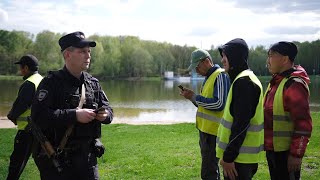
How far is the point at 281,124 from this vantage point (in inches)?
180

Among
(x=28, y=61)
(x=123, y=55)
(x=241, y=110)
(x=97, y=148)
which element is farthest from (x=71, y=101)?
(x=123, y=55)

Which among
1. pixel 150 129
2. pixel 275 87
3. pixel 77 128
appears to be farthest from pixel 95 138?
pixel 150 129

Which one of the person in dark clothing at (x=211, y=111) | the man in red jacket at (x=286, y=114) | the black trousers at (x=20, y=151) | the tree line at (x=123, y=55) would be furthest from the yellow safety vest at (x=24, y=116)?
the tree line at (x=123, y=55)

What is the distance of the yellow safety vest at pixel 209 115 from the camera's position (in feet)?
17.5

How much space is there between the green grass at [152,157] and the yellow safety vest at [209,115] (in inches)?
88.3

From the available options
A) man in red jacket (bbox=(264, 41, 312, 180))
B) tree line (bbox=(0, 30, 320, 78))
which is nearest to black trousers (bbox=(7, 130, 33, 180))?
man in red jacket (bbox=(264, 41, 312, 180))

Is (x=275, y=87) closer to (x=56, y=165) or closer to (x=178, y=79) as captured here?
(x=56, y=165)

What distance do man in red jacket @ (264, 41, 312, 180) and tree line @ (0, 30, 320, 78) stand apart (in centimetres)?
8541

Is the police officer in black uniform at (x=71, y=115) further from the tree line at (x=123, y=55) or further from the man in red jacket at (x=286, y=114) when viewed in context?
the tree line at (x=123, y=55)

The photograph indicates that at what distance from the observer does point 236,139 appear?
3.84 m

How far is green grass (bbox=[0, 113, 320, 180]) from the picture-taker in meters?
7.59

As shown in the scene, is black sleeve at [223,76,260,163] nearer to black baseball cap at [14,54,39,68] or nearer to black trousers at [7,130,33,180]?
black trousers at [7,130,33,180]

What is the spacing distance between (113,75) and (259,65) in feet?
135

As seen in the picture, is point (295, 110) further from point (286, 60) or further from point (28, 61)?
point (28, 61)
